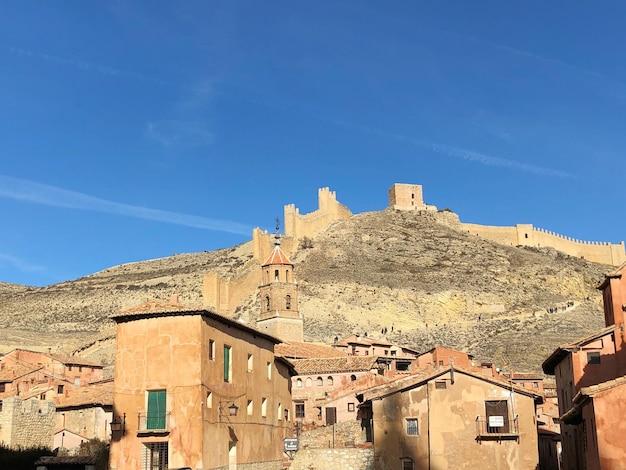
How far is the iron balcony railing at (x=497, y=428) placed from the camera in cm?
3020

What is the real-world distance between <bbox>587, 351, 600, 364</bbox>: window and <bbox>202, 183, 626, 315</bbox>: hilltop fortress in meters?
69.7

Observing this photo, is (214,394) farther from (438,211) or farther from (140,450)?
(438,211)

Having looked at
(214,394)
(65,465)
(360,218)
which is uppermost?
(360,218)

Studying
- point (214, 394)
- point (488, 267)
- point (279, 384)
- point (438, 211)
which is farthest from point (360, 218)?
point (214, 394)

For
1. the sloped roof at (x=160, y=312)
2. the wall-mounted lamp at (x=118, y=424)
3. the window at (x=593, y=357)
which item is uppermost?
the sloped roof at (x=160, y=312)

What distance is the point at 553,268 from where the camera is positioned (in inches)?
4569

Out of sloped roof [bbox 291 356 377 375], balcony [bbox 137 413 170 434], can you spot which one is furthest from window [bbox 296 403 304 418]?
balcony [bbox 137 413 170 434]

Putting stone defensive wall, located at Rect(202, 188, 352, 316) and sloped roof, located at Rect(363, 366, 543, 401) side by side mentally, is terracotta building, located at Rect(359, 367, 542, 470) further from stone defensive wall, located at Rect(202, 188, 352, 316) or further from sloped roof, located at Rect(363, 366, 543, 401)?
stone defensive wall, located at Rect(202, 188, 352, 316)

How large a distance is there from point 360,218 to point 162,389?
3953 inches

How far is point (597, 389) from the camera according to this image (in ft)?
68.0

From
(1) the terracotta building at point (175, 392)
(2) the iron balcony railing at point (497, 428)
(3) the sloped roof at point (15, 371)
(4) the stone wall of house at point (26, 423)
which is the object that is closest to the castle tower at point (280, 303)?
(3) the sloped roof at point (15, 371)

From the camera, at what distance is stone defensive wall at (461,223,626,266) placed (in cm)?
13150

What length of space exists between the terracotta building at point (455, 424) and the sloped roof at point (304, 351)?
21.4m

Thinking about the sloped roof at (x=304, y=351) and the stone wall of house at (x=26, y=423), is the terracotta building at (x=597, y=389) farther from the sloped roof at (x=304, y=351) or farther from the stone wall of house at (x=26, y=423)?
the stone wall of house at (x=26, y=423)
